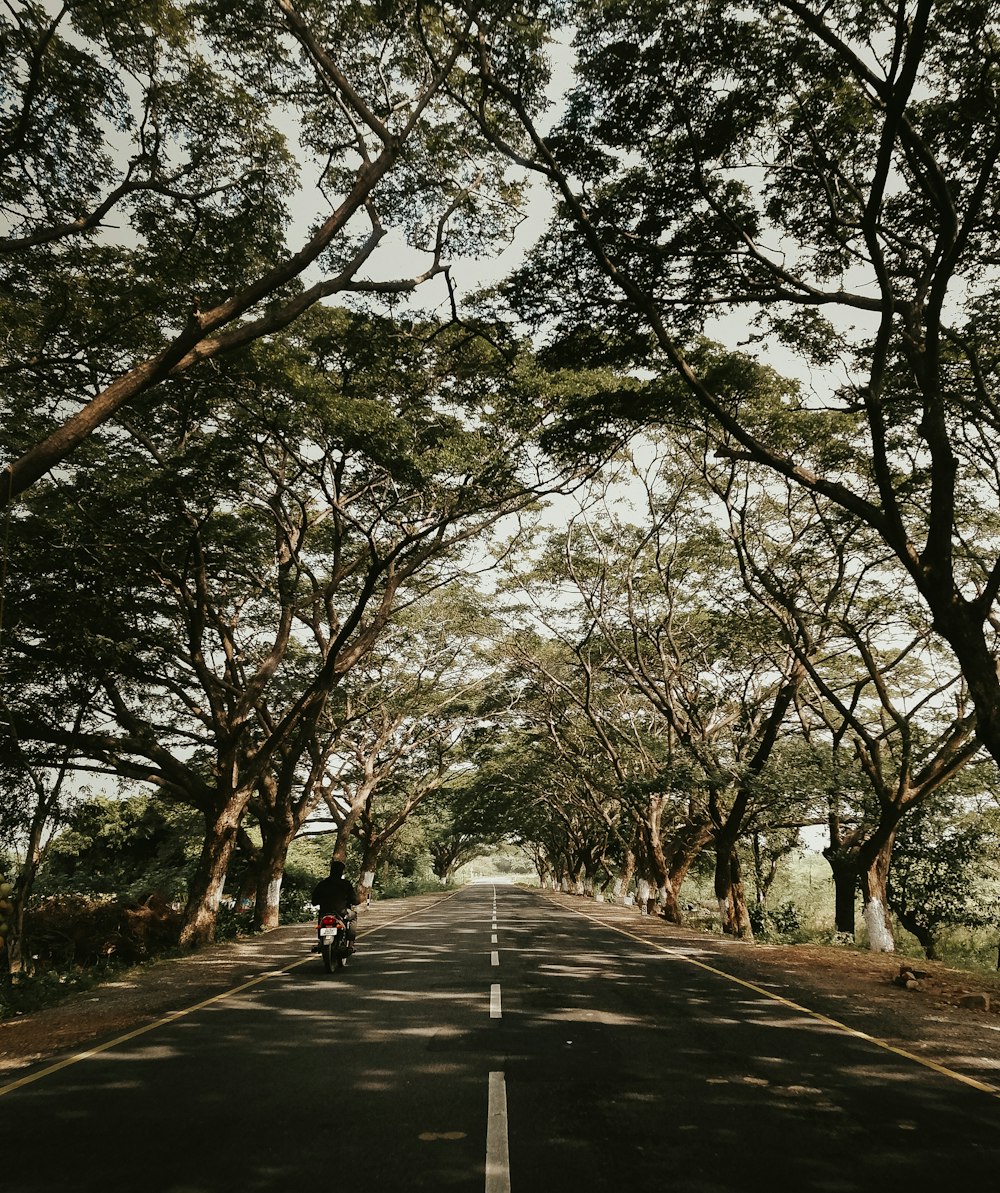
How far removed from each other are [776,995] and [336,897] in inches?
266

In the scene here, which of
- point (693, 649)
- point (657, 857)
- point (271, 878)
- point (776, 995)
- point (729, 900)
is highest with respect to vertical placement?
point (693, 649)

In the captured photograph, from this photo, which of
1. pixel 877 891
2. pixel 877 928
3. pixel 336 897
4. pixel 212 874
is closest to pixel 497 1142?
pixel 336 897

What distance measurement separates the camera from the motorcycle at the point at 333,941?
1095 cm

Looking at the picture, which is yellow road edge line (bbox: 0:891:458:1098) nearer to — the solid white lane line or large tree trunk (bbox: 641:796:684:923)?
the solid white lane line

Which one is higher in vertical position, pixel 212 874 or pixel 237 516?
pixel 237 516

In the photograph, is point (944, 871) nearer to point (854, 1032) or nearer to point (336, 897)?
point (854, 1032)

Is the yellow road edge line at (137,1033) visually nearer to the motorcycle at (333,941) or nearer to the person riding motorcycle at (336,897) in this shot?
the motorcycle at (333,941)

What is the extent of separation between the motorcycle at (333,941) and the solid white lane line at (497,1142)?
634 centimetres

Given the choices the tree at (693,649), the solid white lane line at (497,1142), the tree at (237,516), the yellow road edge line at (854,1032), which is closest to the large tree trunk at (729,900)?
the tree at (693,649)

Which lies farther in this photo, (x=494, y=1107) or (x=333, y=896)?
(x=333, y=896)

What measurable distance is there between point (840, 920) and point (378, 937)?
15.8 meters

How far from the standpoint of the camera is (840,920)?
23375mm

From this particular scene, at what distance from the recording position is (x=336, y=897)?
37.8 feet

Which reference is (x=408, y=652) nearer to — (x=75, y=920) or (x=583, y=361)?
(x=75, y=920)
